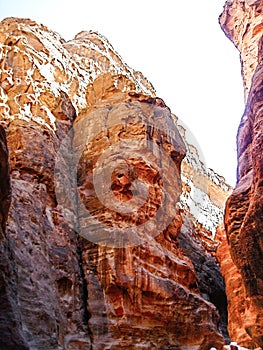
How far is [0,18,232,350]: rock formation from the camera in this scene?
42.0 feet

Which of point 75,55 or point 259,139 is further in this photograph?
point 75,55

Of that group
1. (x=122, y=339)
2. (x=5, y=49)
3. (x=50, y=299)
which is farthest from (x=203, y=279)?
(x=5, y=49)

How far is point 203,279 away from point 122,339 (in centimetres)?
1123

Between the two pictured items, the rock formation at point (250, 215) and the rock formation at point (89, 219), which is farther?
the rock formation at point (89, 219)

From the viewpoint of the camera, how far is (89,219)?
17875 mm

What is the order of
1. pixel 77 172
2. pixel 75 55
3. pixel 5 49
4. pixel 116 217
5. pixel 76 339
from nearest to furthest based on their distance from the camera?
pixel 76 339
pixel 116 217
pixel 77 172
pixel 5 49
pixel 75 55

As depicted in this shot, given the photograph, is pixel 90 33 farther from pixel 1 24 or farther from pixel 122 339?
pixel 122 339

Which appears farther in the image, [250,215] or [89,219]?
[89,219]

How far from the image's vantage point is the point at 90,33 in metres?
37.7

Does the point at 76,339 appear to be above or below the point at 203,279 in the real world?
below

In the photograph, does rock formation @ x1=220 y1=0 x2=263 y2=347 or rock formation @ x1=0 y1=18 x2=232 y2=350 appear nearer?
rock formation @ x1=220 y1=0 x2=263 y2=347

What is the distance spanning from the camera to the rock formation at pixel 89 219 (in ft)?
42.0

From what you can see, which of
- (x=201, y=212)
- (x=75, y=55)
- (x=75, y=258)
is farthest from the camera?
(x=201, y=212)

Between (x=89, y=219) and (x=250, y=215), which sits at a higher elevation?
(x=89, y=219)
